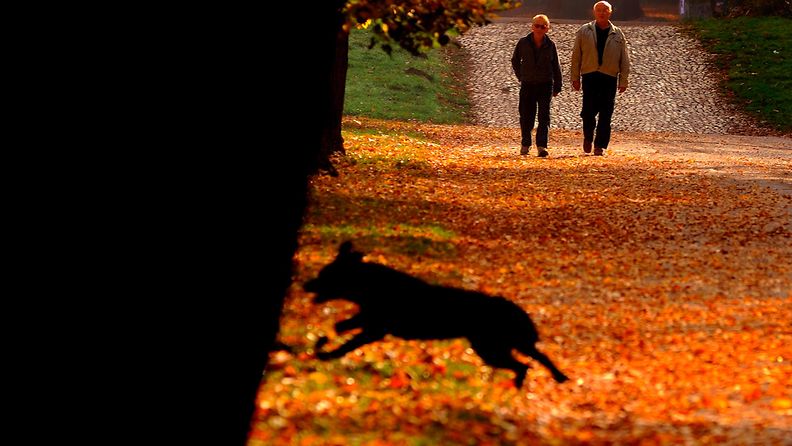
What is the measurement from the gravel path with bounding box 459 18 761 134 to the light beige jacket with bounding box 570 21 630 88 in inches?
313

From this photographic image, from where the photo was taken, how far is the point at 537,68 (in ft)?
57.4

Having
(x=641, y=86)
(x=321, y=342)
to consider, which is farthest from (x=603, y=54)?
(x=641, y=86)

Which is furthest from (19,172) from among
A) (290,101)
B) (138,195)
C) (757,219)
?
(757,219)

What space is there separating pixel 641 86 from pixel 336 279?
2166cm

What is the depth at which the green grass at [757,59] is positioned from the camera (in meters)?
27.3

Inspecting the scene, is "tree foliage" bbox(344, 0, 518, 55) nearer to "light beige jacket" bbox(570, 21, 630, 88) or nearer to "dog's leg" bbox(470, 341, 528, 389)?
"dog's leg" bbox(470, 341, 528, 389)

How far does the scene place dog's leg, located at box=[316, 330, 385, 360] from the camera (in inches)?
282

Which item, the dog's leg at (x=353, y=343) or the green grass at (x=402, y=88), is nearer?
the dog's leg at (x=353, y=343)

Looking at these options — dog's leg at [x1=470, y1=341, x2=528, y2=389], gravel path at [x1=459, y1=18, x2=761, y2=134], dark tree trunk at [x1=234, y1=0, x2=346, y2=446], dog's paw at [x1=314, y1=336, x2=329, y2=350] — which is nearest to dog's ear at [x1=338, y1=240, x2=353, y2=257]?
dark tree trunk at [x1=234, y1=0, x2=346, y2=446]

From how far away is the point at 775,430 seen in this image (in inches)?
236

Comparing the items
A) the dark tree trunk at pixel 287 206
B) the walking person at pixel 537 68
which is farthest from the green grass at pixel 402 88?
the dark tree trunk at pixel 287 206

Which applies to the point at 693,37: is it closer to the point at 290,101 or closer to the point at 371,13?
the point at 290,101

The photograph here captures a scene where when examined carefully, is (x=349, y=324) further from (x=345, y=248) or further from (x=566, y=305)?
(x=345, y=248)

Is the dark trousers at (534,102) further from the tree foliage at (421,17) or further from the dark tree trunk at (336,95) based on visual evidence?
the tree foliage at (421,17)
